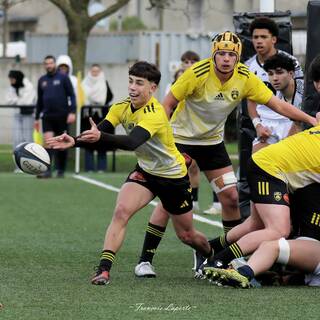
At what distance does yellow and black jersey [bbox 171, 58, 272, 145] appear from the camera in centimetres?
987

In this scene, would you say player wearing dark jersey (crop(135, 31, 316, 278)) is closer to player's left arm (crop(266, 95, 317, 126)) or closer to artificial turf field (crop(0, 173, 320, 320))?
player's left arm (crop(266, 95, 317, 126))

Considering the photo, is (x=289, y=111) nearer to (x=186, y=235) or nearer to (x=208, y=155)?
(x=208, y=155)

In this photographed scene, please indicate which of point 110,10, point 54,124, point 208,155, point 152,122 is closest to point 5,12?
point 110,10

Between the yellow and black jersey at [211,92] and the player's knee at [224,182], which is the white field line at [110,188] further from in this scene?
the yellow and black jersey at [211,92]

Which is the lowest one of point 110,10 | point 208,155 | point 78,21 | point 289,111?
point 208,155

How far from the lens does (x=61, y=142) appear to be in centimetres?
841

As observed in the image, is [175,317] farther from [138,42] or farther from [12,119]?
[138,42]

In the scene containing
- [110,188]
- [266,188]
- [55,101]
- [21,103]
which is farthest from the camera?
[21,103]

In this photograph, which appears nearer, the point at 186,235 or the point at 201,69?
the point at 186,235

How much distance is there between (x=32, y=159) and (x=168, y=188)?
3.74 ft

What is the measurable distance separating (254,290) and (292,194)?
0.86 metres

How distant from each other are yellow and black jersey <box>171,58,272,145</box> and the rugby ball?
1450mm

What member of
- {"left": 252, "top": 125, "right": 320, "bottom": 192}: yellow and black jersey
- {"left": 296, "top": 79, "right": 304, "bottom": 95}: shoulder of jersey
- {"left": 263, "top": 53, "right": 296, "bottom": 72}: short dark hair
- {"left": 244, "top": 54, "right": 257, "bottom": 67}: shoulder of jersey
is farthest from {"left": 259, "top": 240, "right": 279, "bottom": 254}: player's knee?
{"left": 244, "top": 54, "right": 257, "bottom": 67}: shoulder of jersey

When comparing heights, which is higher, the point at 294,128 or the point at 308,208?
the point at 294,128
